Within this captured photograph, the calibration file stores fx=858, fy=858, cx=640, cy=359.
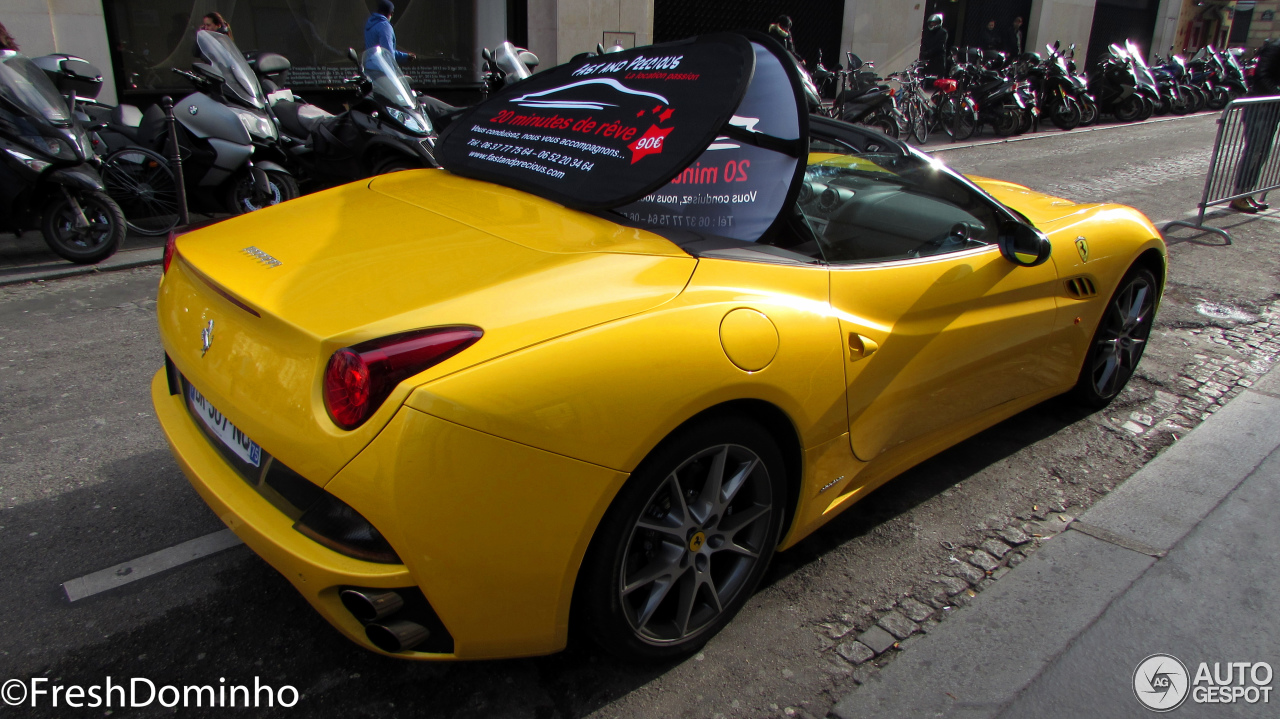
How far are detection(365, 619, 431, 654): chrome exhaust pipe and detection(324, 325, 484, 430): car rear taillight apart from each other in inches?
17.5

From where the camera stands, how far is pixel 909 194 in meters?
3.19

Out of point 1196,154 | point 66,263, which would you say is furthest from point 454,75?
point 1196,154

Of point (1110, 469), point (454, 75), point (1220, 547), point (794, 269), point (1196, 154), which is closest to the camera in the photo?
point (794, 269)

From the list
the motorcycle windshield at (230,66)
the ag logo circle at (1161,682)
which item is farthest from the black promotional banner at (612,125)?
the motorcycle windshield at (230,66)

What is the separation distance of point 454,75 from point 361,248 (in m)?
13.5

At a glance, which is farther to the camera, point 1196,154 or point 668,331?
point 1196,154

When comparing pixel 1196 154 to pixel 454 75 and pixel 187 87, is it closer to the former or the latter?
pixel 454 75

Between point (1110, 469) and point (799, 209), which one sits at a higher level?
point (799, 209)

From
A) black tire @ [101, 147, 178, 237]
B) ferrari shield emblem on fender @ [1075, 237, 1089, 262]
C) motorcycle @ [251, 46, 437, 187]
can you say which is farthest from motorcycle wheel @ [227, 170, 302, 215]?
ferrari shield emblem on fender @ [1075, 237, 1089, 262]

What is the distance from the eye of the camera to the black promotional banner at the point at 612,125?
2.48 m

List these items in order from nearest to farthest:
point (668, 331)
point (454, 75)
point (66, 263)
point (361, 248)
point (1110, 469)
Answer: point (668, 331) → point (361, 248) → point (1110, 469) → point (66, 263) → point (454, 75)

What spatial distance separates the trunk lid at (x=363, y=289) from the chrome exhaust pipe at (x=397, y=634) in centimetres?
34

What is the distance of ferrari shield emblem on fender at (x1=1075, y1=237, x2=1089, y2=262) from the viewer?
3506 millimetres

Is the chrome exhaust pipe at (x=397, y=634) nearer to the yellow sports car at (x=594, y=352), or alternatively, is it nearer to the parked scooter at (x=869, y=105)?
the yellow sports car at (x=594, y=352)
